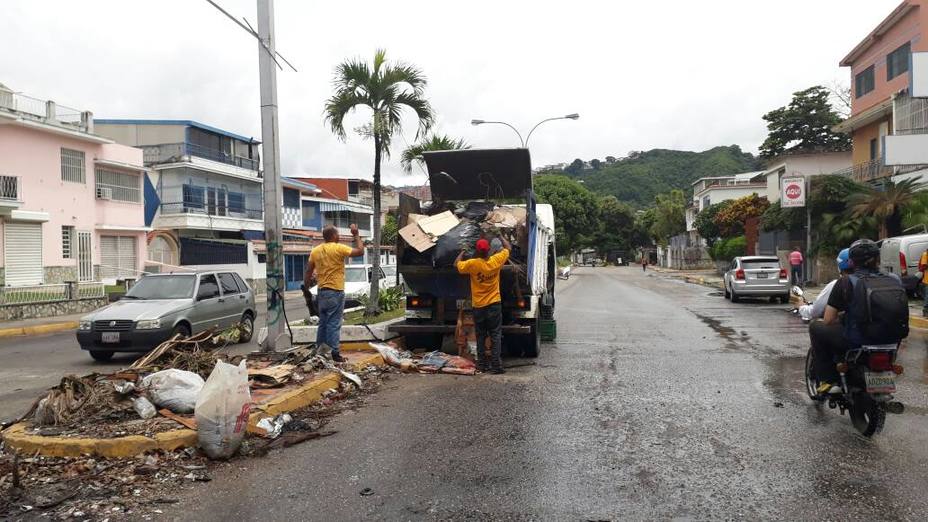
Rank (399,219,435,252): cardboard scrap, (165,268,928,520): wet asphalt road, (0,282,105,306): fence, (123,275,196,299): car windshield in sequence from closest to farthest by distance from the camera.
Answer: (165,268,928,520): wet asphalt road
(399,219,435,252): cardboard scrap
(123,275,196,299): car windshield
(0,282,105,306): fence

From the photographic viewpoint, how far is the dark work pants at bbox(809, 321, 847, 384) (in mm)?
5844

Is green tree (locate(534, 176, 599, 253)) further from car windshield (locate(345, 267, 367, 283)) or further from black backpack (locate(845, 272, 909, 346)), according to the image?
black backpack (locate(845, 272, 909, 346))

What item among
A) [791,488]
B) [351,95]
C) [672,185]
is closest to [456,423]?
[791,488]

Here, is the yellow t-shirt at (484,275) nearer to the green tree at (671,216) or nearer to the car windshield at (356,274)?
the car windshield at (356,274)

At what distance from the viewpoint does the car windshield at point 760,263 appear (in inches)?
841

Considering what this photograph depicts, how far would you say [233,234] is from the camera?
39.4m

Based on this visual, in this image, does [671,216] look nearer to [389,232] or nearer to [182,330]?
[389,232]

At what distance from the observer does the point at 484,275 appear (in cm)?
852

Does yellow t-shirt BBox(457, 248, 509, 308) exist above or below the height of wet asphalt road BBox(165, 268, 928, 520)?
above

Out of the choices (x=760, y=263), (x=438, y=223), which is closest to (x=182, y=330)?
(x=438, y=223)

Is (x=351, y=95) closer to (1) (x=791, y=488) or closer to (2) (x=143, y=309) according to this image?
(2) (x=143, y=309)

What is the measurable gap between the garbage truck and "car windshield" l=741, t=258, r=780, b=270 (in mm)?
12817

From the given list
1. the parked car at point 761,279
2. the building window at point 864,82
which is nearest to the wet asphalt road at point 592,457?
the parked car at point 761,279

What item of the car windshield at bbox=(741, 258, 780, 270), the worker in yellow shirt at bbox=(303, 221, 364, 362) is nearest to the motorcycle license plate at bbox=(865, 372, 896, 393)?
the worker in yellow shirt at bbox=(303, 221, 364, 362)
